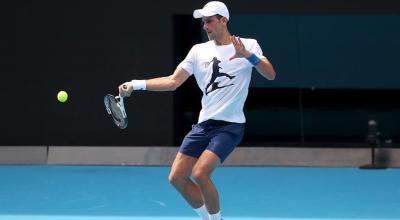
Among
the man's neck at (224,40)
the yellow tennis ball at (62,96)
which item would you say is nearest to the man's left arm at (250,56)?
the man's neck at (224,40)

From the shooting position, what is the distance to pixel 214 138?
705 centimetres

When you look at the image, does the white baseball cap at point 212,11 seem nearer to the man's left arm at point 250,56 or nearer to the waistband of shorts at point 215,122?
the man's left arm at point 250,56

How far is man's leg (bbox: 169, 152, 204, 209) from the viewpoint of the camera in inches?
277

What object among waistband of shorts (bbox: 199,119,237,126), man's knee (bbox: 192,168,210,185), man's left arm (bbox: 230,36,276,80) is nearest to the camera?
man's left arm (bbox: 230,36,276,80)

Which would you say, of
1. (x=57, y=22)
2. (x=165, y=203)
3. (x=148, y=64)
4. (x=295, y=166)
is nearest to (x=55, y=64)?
(x=57, y=22)

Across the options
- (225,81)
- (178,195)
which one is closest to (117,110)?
(225,81)

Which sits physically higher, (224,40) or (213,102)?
(224,40)

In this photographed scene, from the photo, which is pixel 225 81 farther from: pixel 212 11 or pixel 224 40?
pixel 212 11

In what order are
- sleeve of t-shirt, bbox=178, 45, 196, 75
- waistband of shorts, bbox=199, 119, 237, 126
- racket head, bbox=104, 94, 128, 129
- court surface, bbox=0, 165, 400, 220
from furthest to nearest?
court surface, bbox=0, 165, 400, 220 → racket head, bbox=104, 94, 128, 129 → sleeve of t-shirt, bbox=178, 45, 196, 75 → waistband of shorts, bbox=199, 119, 237, 126

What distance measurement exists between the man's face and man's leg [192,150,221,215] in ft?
3.18

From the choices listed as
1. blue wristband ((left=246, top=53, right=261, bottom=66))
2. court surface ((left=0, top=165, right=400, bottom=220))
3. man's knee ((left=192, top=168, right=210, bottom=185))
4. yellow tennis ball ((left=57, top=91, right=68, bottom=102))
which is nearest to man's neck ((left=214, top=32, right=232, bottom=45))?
blue wristband ((left=246, top=53, right=261, bottom=66))

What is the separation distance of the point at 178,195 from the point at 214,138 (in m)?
3.06

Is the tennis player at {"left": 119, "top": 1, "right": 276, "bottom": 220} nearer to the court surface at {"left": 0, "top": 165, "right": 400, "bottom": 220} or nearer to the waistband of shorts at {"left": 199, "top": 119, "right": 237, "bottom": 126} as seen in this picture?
the waistband of shorts at {"left": 199, "top": 119, "right": 237, "bottom": 126}

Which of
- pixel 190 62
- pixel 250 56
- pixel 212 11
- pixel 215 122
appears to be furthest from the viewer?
pixel 190 62
